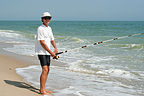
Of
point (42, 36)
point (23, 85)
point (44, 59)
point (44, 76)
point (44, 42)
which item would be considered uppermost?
point (42, 36)

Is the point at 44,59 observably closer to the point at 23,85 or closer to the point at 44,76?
the point at 44,76

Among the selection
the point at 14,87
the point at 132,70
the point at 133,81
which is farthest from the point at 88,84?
the point at 132,70

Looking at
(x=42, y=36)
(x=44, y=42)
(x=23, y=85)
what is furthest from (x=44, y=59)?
(x=23, y=85)

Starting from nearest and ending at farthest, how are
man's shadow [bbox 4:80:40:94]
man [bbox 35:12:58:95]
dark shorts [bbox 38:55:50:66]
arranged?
man [bbox 35:12:58:95], dark shorts [bbox 38:55:50:66], man's shadow [bbox 4:80:40:94]

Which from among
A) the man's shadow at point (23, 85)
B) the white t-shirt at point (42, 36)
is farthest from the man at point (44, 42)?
the man's shadow at point (23, 85)

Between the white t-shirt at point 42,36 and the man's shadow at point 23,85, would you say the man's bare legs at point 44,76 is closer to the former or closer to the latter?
the man's shadow at point 23,85

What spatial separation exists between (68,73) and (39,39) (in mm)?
2628

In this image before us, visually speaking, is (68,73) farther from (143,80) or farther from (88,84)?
(143,80)

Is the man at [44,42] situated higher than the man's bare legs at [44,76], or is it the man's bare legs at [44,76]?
the man at [44,42]

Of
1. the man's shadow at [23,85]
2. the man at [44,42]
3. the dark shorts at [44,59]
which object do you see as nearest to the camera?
the man at [44,42]

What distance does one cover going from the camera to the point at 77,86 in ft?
16.3

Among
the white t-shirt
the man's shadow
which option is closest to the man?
the white t-shirt

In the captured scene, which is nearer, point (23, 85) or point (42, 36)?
point (42, 36)

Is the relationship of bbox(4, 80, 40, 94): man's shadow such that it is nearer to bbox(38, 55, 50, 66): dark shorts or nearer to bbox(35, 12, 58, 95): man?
bbox(35, 12, 58, 95): man
